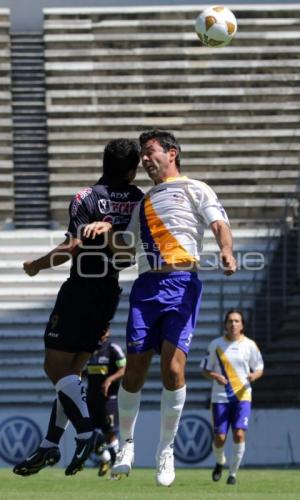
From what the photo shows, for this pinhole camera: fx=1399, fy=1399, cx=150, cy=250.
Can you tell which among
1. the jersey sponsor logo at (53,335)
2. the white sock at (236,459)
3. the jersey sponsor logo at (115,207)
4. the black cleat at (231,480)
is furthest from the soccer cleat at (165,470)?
the white sock at (236,459)

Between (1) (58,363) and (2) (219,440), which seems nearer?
(1) (58,363)

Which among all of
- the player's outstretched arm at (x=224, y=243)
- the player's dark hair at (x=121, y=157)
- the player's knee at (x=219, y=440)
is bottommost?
the player's knee at (x=219, y=440)

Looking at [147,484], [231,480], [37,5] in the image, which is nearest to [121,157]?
[147,484]

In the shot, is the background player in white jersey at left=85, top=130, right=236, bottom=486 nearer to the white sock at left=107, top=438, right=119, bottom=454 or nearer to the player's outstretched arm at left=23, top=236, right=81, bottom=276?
the player's outstretched arm at left=23, top=236, right=81, bottom=276

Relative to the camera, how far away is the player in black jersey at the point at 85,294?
875 centimetres

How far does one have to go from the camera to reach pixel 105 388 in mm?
16734

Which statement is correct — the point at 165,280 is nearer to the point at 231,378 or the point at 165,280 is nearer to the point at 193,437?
the point at 231,378

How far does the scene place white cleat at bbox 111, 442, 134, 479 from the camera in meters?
8.62

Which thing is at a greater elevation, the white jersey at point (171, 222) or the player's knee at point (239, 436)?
the white jersey at point (171, 222)

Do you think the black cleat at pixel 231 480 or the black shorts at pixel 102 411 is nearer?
the black cleat at pixel 231 480

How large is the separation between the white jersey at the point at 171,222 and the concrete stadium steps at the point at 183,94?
524 inches

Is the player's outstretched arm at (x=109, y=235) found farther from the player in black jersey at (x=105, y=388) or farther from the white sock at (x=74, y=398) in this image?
the player in black jersey at (x=105, y=388)

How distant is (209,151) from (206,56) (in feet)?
5.85

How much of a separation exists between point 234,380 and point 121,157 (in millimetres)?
7417
